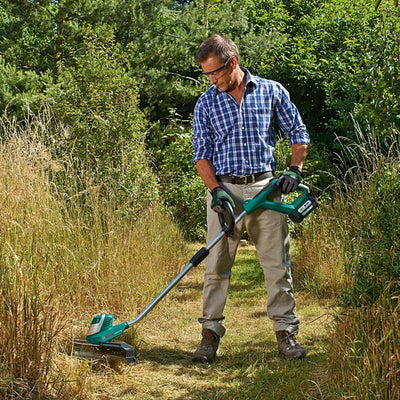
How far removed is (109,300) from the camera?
4.60 meters

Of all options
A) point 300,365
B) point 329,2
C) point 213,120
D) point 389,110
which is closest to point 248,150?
point 213,120

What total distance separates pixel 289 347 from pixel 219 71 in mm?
1798

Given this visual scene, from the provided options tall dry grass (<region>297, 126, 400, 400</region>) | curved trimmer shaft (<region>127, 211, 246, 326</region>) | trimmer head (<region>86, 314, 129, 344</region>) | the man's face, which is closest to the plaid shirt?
the man's face

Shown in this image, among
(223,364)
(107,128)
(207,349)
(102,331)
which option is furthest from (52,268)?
(107,128)

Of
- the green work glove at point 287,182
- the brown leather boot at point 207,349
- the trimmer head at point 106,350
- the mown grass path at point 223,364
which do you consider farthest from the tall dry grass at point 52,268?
the green work glove at point 287,182

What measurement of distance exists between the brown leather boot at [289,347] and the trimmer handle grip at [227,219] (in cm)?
77

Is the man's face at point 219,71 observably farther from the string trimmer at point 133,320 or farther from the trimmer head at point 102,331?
the trimmer head at point 102,331

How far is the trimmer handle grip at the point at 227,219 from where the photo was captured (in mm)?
3543

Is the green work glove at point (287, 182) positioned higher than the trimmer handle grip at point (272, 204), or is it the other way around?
the green work glove at point (287, 182)

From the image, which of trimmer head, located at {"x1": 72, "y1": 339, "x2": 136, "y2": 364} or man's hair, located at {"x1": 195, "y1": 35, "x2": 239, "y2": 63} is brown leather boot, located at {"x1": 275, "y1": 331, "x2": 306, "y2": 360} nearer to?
trimmer head, located at {"x1": 72, "y1": 339, "x2": 136, "y2": 364}

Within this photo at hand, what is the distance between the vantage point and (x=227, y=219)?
358 centimetres

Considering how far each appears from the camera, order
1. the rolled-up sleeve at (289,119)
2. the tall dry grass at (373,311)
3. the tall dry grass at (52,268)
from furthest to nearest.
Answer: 1. the rolled-up sleeve at (289,119)
2. the tall dry grass at (52,268)
3. the tall dry grass at (373,311)

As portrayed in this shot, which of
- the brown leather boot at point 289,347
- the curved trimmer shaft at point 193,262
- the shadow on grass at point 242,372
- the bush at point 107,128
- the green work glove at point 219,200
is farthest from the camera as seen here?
the bush at point 107,128

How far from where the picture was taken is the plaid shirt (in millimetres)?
3768
